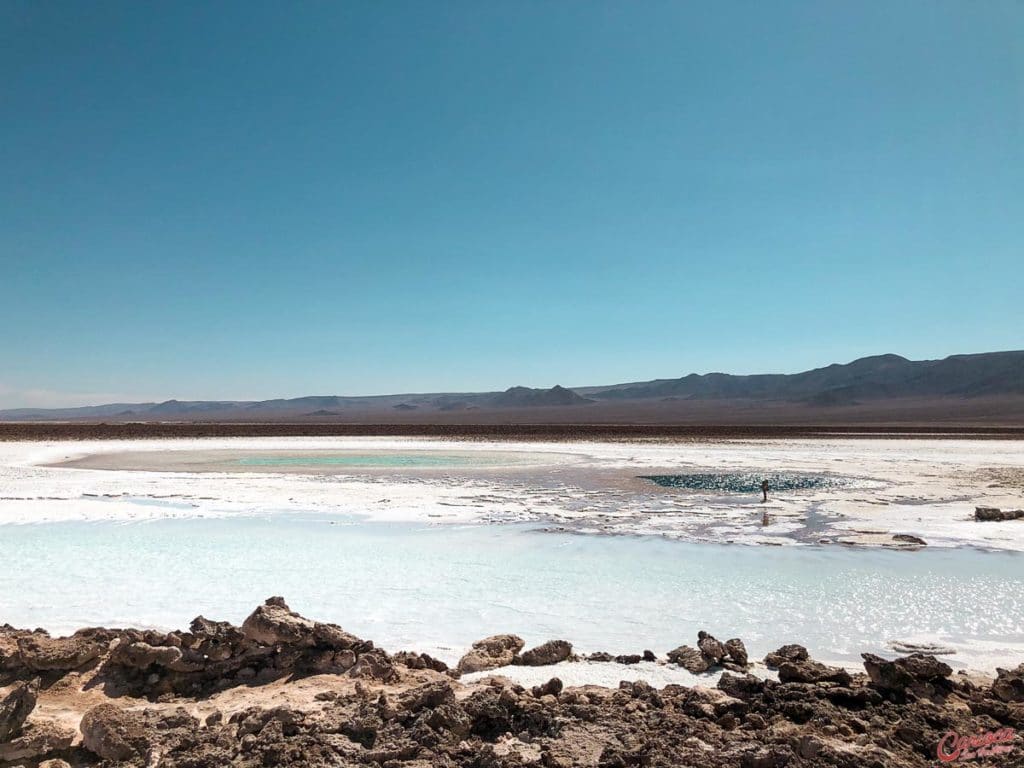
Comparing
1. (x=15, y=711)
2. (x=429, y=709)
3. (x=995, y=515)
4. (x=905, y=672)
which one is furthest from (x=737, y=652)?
(x=995, y=515)

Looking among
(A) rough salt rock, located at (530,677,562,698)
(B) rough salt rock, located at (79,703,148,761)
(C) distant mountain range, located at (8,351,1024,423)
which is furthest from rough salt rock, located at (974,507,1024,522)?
(C) distant mountain range, located at (8,351,1024,423)

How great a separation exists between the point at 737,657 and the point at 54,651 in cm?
478

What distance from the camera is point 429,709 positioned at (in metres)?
3.91

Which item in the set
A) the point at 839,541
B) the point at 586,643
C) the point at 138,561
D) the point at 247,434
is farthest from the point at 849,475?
the point at 247,434

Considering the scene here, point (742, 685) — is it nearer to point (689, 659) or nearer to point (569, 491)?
point (689, 659)

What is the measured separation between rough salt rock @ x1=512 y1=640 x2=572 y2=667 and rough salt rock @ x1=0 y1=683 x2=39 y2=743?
300 centimetres

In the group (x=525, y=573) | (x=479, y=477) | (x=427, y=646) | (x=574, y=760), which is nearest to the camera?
(x=574, y=760)

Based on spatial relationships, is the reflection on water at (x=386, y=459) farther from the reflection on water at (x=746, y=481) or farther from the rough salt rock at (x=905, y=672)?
the rough salt rock at (x=905, y=672)

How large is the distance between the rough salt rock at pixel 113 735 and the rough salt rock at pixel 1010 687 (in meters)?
5.01

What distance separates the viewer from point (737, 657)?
4.94m

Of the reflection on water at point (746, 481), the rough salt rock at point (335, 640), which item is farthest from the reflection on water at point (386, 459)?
the rough salt rock at point (335, 640)

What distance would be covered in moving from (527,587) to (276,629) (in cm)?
315

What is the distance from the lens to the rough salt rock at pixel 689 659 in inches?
193

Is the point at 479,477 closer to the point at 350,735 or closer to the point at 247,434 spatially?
the point at 350,735
